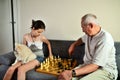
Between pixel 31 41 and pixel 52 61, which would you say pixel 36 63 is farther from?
pixel 31 41

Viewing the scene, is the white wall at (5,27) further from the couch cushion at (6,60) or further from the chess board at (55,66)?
the chess board at (55,66)

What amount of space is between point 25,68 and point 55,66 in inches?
15.4

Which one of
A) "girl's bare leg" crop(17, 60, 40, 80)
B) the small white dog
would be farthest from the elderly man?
the small white dog

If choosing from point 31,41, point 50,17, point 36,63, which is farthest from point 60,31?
point 36,63

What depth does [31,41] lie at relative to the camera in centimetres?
272

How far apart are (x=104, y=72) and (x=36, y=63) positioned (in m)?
0.96

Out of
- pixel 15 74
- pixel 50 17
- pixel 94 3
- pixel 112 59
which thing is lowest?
pixel 15 74

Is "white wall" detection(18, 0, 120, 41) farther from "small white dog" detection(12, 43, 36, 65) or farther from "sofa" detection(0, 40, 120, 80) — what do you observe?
"small white dog" detection(12, 43, 36, 65)

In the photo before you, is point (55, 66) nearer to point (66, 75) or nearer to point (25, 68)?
point (25, 68)

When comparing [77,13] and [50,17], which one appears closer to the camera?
[77,13]

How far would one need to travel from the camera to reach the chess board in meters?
2.27

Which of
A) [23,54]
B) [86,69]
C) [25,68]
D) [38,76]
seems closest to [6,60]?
[23,54]

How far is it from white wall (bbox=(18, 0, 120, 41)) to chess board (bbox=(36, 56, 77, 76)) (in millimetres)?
591

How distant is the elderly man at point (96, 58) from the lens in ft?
5.76
